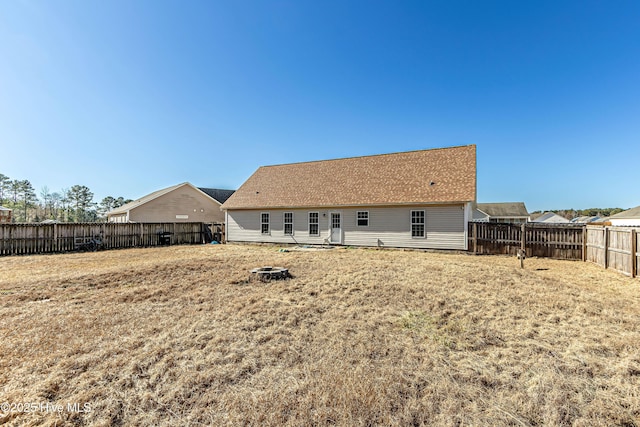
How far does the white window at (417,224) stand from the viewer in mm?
14828

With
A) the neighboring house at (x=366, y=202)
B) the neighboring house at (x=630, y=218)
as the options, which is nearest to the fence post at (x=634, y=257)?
the neighboring house at (x=366, y=202)

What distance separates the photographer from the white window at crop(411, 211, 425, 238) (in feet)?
48.6

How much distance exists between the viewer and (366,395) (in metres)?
2.86

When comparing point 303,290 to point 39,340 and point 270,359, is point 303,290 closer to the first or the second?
point 270,359

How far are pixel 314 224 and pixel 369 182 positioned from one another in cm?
416

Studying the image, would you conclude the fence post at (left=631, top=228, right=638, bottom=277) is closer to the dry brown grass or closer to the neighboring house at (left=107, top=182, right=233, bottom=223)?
the dry brown grass

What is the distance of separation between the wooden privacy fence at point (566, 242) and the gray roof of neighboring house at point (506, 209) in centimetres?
3165

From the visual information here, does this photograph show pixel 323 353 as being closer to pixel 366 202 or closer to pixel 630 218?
pixel 366 202

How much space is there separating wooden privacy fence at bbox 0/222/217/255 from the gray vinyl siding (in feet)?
15.6

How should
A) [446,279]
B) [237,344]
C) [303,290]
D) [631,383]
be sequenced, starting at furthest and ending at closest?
[446,279], [303,290], [237,344], [631,383]

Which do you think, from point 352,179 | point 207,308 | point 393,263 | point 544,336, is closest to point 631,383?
point 544,336

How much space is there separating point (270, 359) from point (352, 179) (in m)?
15.1

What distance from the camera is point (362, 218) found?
639 inches

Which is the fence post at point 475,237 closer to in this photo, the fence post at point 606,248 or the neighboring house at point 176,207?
the fence post at point 606,248
